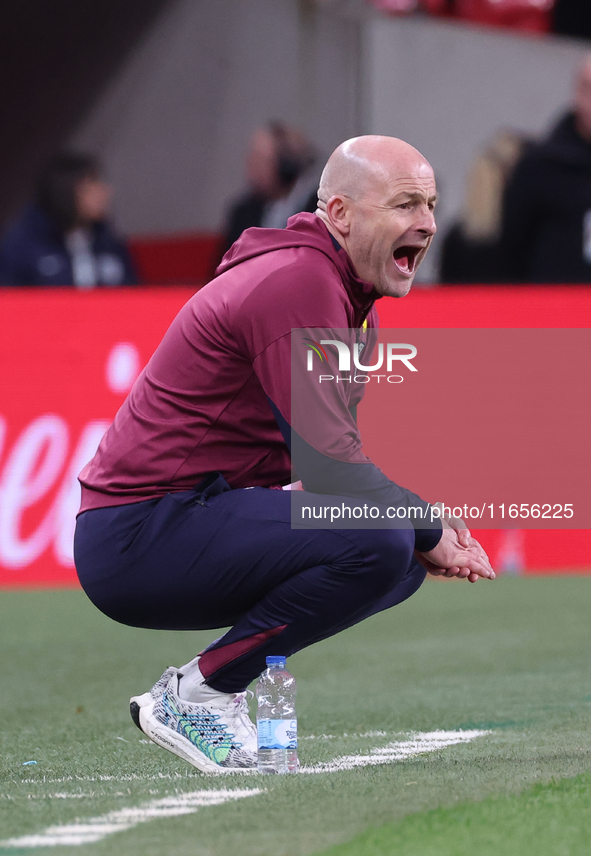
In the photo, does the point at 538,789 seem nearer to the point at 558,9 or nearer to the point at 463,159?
the point at 463,159

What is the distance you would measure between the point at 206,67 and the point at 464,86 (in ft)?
7.40

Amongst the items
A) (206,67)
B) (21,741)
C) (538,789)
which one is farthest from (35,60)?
(538,789)

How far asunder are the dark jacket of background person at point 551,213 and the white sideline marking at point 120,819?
5846 millimetres

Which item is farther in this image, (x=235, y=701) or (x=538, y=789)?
(x=235, y=701)

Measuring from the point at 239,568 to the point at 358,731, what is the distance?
826 millimetres

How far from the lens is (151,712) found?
344 centimetres

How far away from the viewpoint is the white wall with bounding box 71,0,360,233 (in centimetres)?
1123

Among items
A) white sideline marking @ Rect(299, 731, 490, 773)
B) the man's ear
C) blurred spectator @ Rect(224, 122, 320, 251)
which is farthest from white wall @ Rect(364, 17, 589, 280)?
the man's ear

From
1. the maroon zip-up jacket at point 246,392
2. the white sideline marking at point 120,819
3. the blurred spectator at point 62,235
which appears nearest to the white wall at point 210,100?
the blurred spectator at point 62,235

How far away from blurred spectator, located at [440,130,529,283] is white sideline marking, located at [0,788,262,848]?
5.83 metres

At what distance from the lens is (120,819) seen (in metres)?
2.71

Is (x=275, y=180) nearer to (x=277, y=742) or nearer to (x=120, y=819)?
(x=277, y=742)

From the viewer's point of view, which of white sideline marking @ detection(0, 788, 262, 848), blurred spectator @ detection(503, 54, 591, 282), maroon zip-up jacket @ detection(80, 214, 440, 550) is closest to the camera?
white sideline marking @ detection(0, 788, 262, 848)

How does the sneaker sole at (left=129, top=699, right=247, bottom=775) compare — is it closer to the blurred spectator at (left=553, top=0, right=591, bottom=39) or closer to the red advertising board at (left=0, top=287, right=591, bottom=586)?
the red advertising board at (left=0, top=287, right=591, bottom=586)
